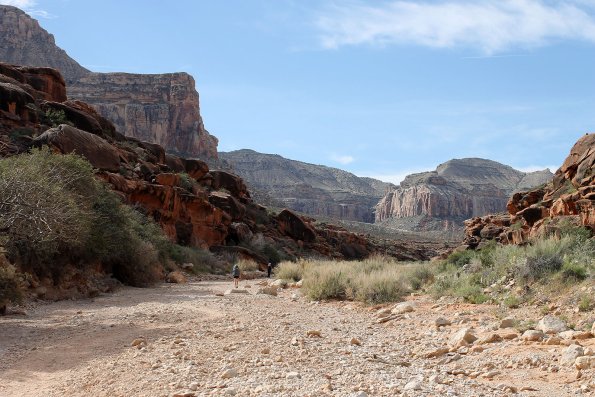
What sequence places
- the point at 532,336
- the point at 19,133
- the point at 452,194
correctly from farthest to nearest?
the point at 452,194, the point at 19,133, the point at 532,336

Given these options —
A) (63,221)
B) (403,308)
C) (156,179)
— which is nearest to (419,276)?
(403,308)

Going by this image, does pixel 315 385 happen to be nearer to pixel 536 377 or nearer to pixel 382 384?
pixel 382 384

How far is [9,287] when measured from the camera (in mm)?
11008

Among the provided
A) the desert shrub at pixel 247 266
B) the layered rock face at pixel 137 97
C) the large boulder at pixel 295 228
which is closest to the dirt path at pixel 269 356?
the desert shrub at pixel 247 266

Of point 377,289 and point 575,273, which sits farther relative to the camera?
point 377,289

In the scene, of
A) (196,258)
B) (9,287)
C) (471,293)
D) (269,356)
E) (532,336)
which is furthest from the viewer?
(196,258)

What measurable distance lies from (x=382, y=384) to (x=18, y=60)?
13109 centimetres

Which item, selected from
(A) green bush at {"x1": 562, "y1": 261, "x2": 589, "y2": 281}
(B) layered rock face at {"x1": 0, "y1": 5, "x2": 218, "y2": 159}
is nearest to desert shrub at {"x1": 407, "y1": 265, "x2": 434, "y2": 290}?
(A) green bush at {"x1": 562, "y1": 261, "x2": 589, "y2": 281}

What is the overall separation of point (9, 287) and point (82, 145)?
1880 cm

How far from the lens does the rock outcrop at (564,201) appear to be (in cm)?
1958

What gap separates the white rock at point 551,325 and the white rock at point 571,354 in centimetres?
137

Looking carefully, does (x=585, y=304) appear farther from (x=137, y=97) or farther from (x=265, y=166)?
(x=265, y=166)

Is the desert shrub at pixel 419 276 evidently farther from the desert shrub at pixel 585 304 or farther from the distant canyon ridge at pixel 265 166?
the distant canyon ridge at pixel 265 166

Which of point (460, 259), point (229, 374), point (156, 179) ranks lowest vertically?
point (229, 374)
